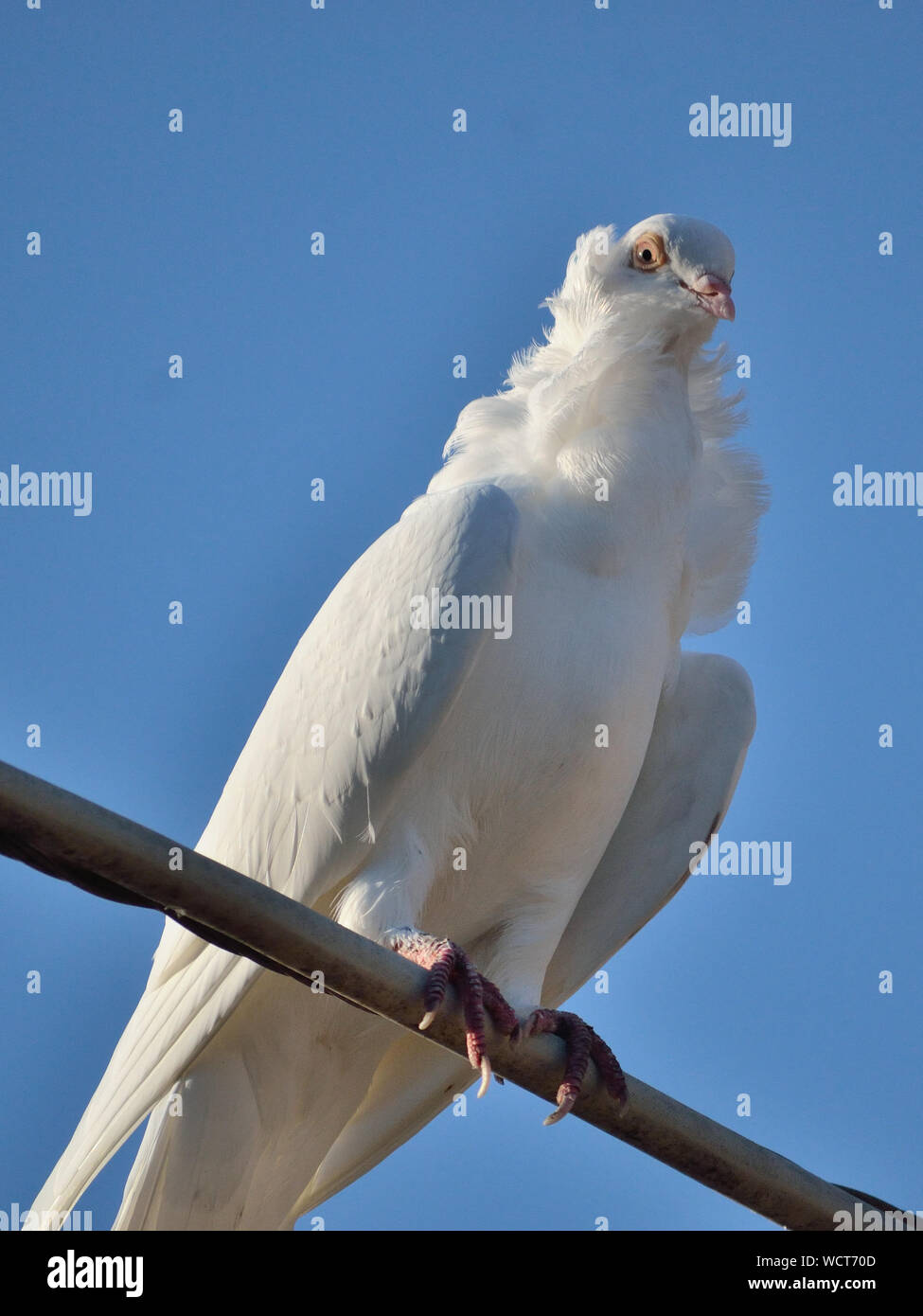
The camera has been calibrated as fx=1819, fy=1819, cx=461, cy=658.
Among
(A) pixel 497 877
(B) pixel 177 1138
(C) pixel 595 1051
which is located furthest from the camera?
(A) pixel 497 877

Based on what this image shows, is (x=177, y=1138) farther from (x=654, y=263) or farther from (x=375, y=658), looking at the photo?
(x=654, y=263)

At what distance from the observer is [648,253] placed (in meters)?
8.20

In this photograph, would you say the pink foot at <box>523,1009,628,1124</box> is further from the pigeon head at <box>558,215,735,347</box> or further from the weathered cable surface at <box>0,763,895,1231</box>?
the pigeon head at <box>558,215,735,347</box>

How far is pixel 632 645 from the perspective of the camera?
7.57 m

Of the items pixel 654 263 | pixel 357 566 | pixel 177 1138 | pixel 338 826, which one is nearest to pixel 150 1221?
pixel 177 1138

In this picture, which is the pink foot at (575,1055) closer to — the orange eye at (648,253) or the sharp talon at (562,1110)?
the sharp talon at (562,1110)

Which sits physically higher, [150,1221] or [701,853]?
[701,853]

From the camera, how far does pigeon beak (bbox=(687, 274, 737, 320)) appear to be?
311 inches

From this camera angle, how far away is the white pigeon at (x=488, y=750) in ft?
23.4

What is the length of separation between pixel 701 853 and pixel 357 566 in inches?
83.3

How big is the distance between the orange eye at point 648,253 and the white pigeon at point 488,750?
0.01m

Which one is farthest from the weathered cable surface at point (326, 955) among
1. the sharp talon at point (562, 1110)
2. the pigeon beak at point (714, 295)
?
the pigeon beak at point (714, 295)

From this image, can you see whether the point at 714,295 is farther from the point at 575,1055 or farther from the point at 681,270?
the point at 575,1055

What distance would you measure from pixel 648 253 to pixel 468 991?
11.8ft
